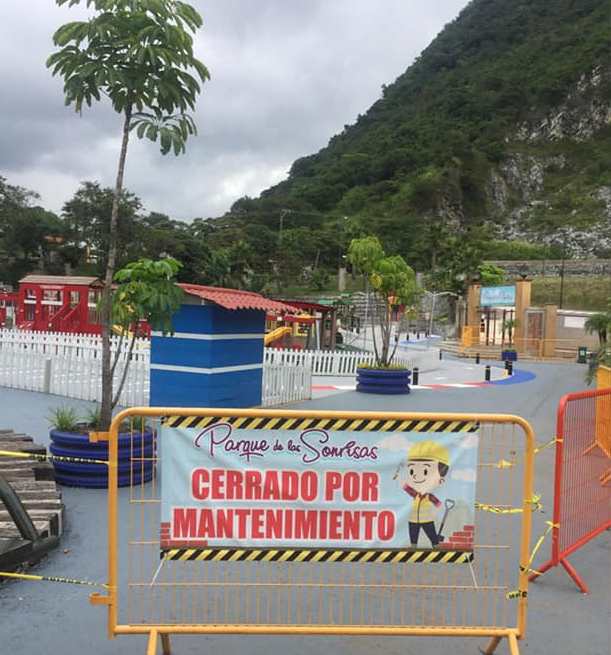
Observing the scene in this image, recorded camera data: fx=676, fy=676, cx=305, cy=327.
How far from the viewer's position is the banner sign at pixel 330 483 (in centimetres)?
371

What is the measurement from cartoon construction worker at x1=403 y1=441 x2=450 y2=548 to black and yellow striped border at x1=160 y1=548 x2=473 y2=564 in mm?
72

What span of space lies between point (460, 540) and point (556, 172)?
160181mm

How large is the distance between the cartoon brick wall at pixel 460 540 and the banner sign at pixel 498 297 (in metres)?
39.2

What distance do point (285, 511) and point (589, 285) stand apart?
69276 mm

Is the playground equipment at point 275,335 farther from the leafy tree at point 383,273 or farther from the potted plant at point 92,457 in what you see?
the potted plant at point 92,457

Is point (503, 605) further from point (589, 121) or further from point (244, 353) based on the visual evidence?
point (589, 121)

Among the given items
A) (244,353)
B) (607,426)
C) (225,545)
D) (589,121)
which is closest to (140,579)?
(225,545)

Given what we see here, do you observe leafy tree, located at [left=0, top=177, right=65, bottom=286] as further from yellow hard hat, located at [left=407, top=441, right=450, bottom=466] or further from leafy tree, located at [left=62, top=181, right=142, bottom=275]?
yellow hard hat, located at [left=407, top=441, right=450, bottom=466]

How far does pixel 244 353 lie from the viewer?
1287 cm

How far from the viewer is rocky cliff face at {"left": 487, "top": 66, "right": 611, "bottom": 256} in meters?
127

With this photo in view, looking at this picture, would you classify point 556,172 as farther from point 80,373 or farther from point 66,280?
point 80,373

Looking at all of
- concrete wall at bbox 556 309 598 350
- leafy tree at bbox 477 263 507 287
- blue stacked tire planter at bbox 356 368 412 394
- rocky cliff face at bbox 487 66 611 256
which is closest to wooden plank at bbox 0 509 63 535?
blue stacked tire planter at bbox 356 368 412 394

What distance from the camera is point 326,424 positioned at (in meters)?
3.76

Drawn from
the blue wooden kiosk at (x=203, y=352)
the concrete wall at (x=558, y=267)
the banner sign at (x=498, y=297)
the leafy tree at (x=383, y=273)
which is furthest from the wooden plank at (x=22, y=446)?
the concrete wall at (x=558, y=267)
